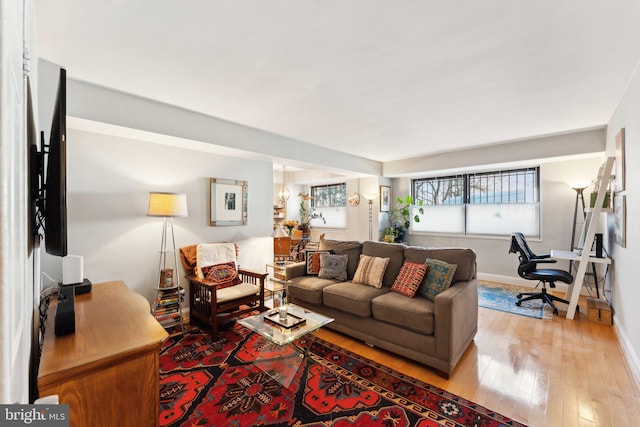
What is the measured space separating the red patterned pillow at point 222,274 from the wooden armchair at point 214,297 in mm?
50

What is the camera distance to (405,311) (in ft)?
8.27

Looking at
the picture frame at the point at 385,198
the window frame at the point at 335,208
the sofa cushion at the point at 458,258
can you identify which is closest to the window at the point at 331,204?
the window frame at the point at 335,208

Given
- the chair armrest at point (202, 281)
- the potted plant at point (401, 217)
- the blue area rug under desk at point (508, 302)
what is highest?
the potted plant at point (401, 217)

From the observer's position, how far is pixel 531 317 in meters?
3.61

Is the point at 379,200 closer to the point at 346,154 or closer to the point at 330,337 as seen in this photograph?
the point at 346,154

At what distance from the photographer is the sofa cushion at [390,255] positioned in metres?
3.23

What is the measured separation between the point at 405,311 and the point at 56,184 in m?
2.51

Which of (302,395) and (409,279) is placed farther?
(409,279)

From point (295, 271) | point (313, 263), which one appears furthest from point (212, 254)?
point (313, 263)

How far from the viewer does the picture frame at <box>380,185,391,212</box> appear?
647cm

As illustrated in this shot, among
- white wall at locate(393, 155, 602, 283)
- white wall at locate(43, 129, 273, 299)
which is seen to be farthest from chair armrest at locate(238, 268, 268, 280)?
white wall at locate(393, 155, 602, 283)

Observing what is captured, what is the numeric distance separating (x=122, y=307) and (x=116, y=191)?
1789 millimetres

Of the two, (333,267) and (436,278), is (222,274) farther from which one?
(436,278)

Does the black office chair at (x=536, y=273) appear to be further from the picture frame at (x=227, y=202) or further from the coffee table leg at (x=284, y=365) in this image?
the picture frame at (x=227, y=202)
